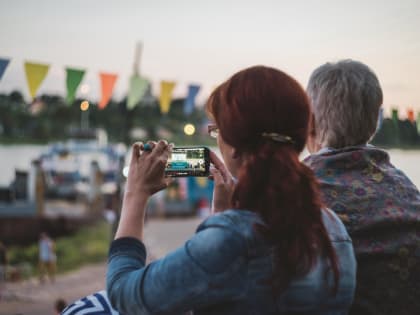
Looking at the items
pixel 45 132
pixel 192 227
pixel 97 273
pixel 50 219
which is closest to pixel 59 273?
pixel 97 273

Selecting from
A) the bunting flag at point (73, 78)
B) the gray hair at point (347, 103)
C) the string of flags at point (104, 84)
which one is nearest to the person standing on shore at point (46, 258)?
the string of flags at point (104, 84)

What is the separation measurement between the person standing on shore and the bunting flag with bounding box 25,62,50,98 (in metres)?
6.73

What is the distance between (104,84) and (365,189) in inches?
178

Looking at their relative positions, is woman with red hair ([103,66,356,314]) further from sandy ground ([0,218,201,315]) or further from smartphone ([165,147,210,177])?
sandy ground ([0,218,201,315])

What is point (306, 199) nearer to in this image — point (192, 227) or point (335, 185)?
point (335, 185)

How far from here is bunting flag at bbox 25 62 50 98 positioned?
4422 mm

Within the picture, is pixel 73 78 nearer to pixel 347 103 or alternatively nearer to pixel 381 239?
pixel 347 103

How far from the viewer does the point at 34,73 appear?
445 centimetres

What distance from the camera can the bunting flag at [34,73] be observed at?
14.5 ft

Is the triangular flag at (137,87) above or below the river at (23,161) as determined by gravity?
above

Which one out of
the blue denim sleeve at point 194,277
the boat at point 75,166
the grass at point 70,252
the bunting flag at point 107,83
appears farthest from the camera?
the boat at point 75,166

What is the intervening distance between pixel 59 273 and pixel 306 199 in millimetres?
12212

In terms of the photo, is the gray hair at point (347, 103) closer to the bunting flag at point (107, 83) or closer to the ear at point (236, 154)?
the ear at point (236, 154)

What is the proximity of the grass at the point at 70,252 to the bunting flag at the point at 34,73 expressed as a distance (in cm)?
806
